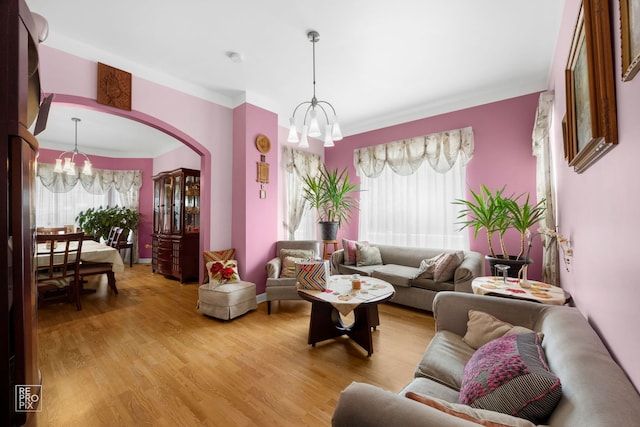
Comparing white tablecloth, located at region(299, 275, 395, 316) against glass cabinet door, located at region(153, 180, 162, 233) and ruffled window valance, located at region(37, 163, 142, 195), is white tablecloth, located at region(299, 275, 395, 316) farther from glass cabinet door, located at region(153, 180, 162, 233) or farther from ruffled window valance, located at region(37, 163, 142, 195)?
ruffled window valance, located at region(37, 163, 142, 195)

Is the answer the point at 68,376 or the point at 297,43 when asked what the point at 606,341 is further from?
the point at 68,376

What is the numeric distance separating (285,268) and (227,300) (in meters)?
0.85

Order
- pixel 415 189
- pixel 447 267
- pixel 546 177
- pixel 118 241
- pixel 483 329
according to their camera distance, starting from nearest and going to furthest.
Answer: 1. pixel 483 329
2. pixel 546 177
3. pixel 447 267
4. pixel 415 189
5. pixel 118 241

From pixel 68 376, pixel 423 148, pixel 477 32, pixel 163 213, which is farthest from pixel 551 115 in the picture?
pixel 163 213

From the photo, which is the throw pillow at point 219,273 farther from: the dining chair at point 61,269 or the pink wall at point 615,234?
the pink wall at point 615,234

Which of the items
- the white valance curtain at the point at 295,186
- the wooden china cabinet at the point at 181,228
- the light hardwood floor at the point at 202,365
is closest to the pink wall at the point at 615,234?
the light hardwood floor at the point at 202,365

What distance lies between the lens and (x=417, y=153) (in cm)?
413

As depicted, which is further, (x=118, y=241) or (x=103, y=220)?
(x=103, y=220)

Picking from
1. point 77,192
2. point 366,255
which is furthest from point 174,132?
point 77,192

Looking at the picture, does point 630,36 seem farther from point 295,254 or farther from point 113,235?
point 113,235

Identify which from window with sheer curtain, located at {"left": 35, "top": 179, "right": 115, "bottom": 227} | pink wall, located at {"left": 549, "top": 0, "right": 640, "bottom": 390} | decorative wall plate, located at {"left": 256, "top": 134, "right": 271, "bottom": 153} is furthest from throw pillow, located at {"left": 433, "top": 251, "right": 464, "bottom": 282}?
window with sheer curtain, located at {"left": 35, "top": 179, "right": 115, "bottom": 227}

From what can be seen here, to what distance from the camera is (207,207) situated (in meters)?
3.70

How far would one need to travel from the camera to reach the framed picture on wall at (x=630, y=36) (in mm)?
792

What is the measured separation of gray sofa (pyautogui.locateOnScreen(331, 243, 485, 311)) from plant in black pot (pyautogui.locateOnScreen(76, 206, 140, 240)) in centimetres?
506
